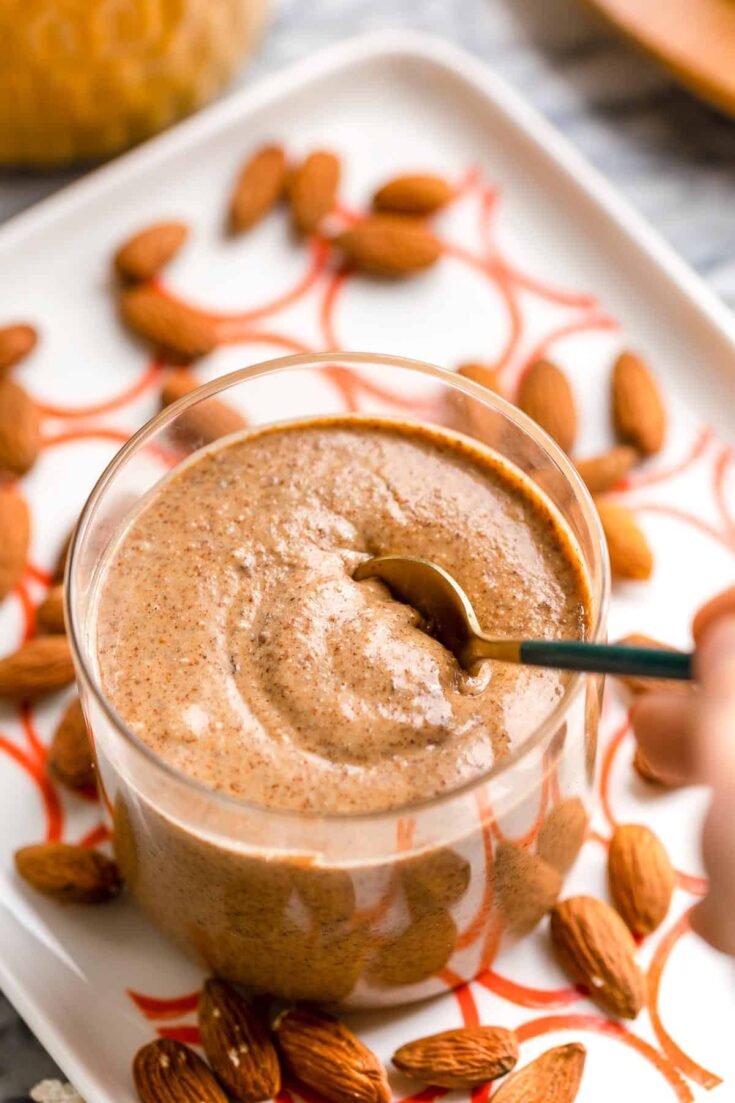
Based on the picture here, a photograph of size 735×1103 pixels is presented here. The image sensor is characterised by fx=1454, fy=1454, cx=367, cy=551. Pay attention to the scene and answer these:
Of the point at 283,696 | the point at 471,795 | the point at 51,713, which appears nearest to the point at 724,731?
the point at 471,795

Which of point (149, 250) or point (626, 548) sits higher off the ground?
point (149, 250)

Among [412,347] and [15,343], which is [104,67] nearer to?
[15,343]

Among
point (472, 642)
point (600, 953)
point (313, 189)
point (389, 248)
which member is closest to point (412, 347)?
point (389, 248)

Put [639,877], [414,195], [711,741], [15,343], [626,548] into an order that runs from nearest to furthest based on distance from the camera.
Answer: [711,741] → [639,877] → [626,548] → [15,343] → [414,195]

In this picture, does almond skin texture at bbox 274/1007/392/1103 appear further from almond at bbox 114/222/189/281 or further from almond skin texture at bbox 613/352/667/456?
almond at bbox 114/222/189/281

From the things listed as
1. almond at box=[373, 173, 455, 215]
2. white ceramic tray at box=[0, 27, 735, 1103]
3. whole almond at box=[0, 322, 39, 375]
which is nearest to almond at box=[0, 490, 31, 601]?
white ceramic tray at box=[0, 27, 735, 1103]

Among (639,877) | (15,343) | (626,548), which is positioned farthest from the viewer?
(15,343)

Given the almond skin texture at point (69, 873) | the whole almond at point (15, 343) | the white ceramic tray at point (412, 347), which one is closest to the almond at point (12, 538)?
the white ceramic tray at point (412, 347)
